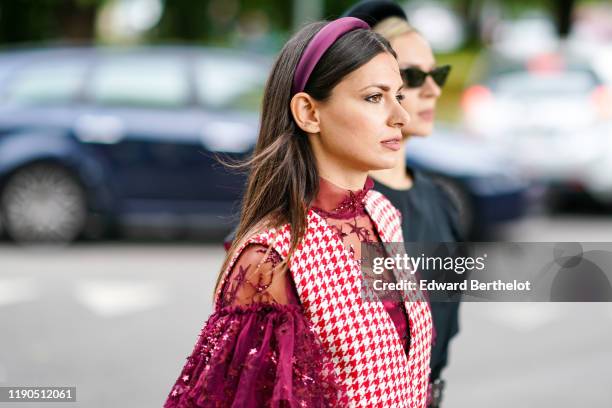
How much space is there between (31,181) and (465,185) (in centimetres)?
365

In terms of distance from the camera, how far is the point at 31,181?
9477mm

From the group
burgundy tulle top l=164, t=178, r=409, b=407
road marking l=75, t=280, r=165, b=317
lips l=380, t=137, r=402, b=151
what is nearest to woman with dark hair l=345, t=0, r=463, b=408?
lips l=380, t=137, r=402, b=151

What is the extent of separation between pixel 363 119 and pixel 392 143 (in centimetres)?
8

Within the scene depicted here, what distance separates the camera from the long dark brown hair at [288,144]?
2018 millimetres

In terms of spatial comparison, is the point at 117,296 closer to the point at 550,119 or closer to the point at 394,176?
the point at 394,176

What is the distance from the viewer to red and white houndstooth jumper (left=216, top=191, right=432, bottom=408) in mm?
1931

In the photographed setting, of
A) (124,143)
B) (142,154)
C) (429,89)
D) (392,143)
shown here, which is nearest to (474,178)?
(142,154)

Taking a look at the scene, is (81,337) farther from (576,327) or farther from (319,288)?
(319,288)

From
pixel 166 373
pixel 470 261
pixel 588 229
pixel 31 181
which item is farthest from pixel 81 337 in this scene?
pixel 588 229

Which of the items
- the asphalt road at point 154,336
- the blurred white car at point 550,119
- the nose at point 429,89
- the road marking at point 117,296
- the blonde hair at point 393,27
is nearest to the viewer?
the blonde hair at point 393,27

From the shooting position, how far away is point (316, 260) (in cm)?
194

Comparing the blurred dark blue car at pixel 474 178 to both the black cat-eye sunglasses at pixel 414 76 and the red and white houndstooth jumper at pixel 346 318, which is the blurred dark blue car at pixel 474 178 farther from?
the red and white houndstooth jumper at pixel 346 318

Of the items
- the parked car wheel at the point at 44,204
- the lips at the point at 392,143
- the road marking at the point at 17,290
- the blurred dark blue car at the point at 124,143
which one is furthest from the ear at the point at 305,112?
the parked car wheel at the point at 44,204

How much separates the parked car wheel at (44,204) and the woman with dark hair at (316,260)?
24.6ft
